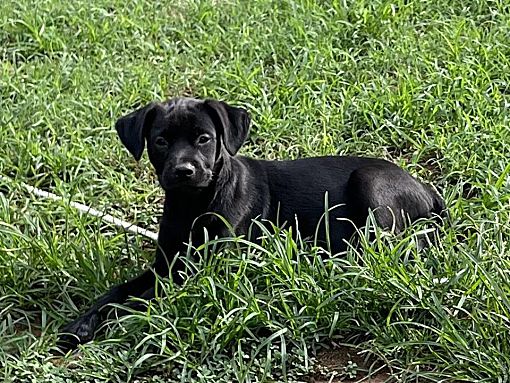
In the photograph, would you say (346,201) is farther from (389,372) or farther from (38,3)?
(38,3)

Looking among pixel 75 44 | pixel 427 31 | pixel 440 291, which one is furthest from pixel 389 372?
pixel 75 44

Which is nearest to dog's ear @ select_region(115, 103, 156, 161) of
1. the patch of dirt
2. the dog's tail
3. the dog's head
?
the dog's head

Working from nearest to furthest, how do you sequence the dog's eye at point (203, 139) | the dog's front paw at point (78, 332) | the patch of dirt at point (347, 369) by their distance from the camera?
the patch of dirt at point (347, 369), the dog's front paw at point (78, 332), the dog's eye at point (203, 139)

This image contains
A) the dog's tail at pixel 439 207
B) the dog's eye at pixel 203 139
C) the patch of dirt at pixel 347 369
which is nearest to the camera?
the patch of dirt at pixel 347 369

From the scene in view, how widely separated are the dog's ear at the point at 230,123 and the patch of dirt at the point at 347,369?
3.67ft

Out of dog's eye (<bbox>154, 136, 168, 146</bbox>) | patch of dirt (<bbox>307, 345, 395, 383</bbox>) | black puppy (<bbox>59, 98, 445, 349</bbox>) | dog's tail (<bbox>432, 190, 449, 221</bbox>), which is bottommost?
patch of dirt (<bbox>307, 345, 395, 383</bbox>)

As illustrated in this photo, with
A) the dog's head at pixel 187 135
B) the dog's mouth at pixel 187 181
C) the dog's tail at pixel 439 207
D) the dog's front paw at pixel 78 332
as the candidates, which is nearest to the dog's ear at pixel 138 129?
the dog's head at pixel 187 135

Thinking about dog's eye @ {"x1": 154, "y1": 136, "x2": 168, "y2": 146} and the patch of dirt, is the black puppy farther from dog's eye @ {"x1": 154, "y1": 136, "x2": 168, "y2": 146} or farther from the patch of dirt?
the patch of dirt

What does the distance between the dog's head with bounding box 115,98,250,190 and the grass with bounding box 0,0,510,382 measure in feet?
1.35

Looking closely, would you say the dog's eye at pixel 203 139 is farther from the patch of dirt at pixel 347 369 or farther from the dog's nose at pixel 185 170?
the patch of dirt at pixel 347 369

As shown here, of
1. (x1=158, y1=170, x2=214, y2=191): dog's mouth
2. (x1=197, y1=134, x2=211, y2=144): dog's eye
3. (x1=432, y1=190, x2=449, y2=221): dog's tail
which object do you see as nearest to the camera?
(x1=158, y1=170, x2=214, y2=191): dog's mouth

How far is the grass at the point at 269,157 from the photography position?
13.6 feet

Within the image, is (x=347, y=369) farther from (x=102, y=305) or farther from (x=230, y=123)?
(x=230, y=123)

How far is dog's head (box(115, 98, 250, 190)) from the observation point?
15.2ft
